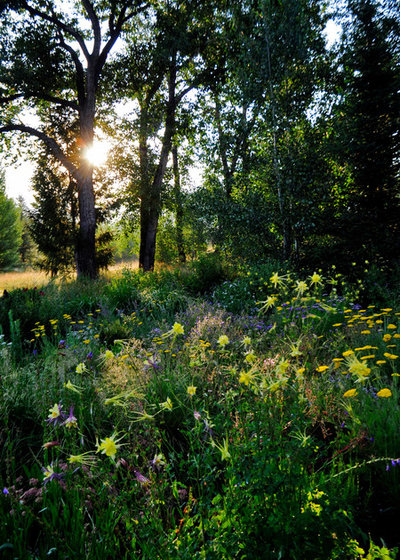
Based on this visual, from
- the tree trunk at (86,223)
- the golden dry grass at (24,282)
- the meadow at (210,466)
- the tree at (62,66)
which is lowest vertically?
the golden dry grass at (24,282)

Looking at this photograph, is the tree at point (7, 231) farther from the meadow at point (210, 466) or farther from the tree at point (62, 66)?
the meadow at point (210, 466)

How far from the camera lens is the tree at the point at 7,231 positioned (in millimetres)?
26983

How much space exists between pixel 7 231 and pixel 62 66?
73.5 feet

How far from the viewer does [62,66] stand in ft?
33.1

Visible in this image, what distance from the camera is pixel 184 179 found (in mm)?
17750

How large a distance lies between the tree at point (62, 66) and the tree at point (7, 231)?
19639 millimetres

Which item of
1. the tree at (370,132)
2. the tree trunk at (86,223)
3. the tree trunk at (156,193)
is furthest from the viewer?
the tree trunk at (156,193)

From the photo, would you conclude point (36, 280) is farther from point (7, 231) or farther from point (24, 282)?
point (7, 231)

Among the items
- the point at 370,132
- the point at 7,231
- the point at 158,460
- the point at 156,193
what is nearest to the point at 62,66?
the point at 156,193

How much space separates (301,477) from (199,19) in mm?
12587

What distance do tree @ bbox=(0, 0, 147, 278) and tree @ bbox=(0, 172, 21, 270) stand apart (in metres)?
19.6

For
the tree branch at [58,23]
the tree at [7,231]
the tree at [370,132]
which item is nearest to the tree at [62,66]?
the tree branch at [58,23]

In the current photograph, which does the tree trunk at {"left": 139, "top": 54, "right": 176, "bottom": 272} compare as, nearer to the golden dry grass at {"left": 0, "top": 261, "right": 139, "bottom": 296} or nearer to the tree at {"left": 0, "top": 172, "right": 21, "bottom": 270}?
the golden dry grass at {"left": 0, "top": 261, "right": 139, "bottom": 296}

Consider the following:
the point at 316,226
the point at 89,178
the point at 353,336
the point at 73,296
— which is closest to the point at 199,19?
the point at 89,178
